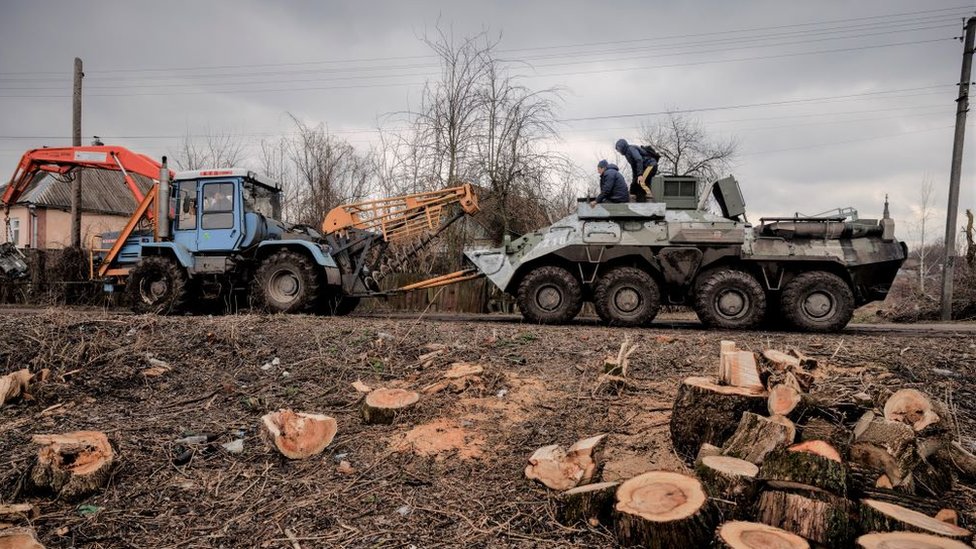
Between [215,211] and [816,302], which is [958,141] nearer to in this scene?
[816,302]

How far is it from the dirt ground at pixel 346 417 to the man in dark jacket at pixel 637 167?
3.70 meters

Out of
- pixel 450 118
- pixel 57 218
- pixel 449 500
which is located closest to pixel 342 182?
pixel 450 118

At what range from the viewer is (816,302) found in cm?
884

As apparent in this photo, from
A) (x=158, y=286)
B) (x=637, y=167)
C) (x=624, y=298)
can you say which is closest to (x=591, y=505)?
(x=624, y=298)

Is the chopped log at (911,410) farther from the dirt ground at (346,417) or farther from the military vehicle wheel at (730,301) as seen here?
the military vehicle wheel at (730,301)

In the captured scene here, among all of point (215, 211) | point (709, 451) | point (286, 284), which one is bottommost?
point (709, 451)

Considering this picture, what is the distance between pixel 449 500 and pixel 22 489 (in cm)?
227

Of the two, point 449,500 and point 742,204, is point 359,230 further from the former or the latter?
point 449,500

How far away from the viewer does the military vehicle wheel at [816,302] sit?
8750 mm

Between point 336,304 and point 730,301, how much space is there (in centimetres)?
656

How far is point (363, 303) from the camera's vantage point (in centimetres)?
1509

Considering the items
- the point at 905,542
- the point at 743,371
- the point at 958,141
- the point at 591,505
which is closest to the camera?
the point at 905,542

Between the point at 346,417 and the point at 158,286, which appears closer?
the point at 346,417

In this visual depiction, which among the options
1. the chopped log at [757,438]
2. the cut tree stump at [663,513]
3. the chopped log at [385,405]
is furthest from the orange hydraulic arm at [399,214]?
the cut tree stump at [663,513]
